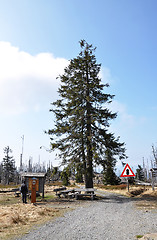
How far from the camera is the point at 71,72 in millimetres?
21281

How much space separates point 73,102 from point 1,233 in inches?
566

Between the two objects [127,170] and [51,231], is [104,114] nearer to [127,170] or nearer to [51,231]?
[127,170]

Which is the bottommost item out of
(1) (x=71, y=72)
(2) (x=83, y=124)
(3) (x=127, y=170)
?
(3) (x=127, y=170)

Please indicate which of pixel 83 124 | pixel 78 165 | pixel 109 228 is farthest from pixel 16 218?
pixel 83 124

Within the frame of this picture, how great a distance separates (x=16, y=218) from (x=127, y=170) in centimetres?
1078

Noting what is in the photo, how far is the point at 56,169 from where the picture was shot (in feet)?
63.2

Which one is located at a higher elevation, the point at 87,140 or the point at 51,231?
the point at 87,140

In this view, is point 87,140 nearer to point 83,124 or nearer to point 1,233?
point 83,124

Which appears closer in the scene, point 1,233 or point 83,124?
point 1,233

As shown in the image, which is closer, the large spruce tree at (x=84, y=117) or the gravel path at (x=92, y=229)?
the gravel path at (x=92, y=229)

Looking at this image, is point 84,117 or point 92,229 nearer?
point 92,229

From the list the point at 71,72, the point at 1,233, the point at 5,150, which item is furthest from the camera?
the point at 5,150

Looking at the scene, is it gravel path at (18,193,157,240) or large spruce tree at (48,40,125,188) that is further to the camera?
large spruce tree at (48,40,125,188)

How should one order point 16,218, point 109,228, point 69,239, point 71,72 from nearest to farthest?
point 69,239 < point 109,228 < point 16,218 < point 71,72
